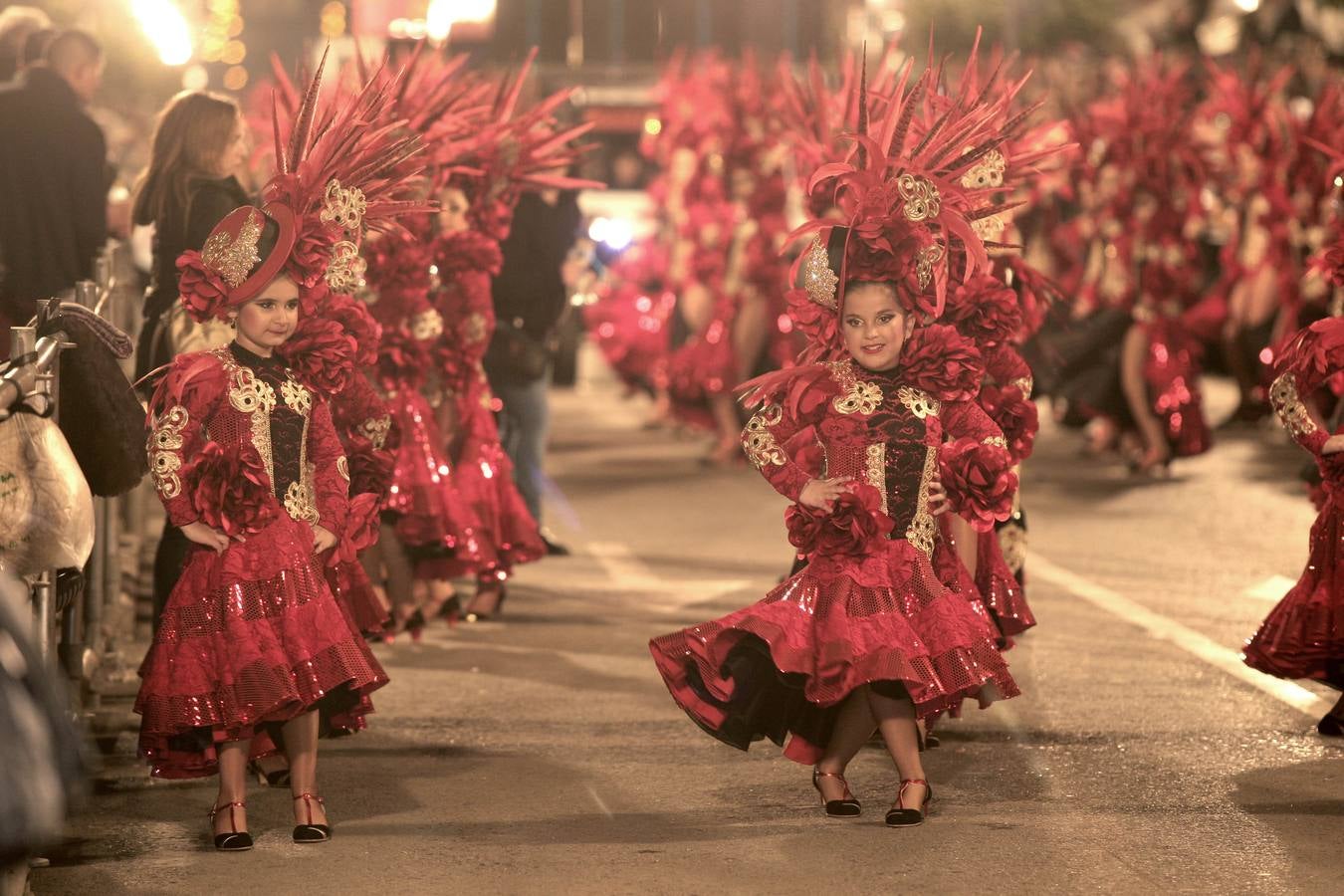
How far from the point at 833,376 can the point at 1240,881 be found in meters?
1.79

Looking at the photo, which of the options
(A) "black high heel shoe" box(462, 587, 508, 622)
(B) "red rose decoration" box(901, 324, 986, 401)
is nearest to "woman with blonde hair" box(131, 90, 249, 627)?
(A) "black high heel shoe" box(462, 587, 508, 622)

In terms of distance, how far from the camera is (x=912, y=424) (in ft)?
21.1

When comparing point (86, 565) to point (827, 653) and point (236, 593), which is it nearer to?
point (236, 593)

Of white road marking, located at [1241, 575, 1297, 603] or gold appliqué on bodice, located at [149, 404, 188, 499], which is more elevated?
gold appliqué on bodice, located at [149, 404, 188, 499]

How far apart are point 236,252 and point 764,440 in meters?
1.58

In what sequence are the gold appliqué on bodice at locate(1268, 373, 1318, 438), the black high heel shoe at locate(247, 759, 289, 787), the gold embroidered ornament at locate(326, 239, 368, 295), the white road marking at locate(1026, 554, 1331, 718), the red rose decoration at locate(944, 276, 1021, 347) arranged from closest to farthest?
the gold embroidered ornament at locate(326, 239, 368, 295)
the black high heel shoe at locate(247, 759, 289, 787)
the red rose decoration at locate(944, 276, 1021, 347)
the gold appliqué on bodice at locate(1268, 373, 1318, 438)
the white road marking at locate(1026, 554, 1331, 718)

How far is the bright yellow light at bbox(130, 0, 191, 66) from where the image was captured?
821 inches

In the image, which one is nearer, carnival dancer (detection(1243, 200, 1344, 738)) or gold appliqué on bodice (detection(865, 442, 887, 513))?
gold appliqué on bodice (detection(865, 442, 887, 513))

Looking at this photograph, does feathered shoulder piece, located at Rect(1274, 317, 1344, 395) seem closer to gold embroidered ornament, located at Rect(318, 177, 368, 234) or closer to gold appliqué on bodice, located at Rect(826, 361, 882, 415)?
gold appliqué on bodice, located at Rect(826, 361, 882, 415)

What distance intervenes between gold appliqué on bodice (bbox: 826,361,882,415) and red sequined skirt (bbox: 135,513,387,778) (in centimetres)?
151

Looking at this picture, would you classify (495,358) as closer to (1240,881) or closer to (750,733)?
(750,733)

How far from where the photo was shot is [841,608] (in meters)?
6.32

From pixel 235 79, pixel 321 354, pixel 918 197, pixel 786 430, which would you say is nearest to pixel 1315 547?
pixel 918 197

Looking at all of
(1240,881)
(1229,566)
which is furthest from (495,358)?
(1240,881)
